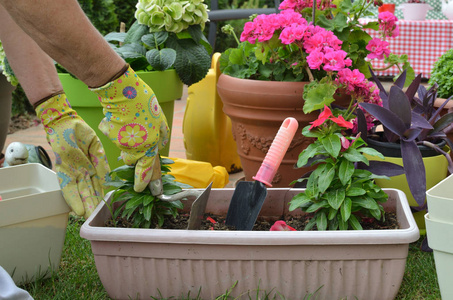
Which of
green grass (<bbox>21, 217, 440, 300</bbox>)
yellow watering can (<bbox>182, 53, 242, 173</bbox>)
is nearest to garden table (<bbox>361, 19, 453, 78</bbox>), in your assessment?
yellow watering can (<bbox>182, 53, 242, 173</bbox>)

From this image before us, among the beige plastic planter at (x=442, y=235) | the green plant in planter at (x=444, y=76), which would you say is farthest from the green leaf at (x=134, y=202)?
the green plant in planter at (x=444, y=76)

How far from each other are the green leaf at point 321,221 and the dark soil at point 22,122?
2.72m

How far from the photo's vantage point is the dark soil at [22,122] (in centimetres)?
366

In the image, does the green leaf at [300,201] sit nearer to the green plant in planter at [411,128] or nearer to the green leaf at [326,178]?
the green leaf at [326,178]

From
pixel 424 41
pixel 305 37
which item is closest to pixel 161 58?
pixel 305 37

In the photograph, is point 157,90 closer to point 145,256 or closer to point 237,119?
point 237,119

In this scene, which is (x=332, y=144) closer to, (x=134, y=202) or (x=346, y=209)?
(x=346, y=209)

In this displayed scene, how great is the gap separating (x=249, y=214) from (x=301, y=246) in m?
0.23

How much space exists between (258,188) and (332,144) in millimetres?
229

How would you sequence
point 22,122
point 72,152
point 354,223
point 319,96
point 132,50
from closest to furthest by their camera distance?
point 354,223, point 72,152, point 319,96, point 132,50, point 22,122

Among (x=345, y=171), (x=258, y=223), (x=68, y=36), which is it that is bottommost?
(x=258, y=223)

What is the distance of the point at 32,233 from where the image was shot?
1407 mm

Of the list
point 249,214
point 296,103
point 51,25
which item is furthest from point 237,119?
point 51,25

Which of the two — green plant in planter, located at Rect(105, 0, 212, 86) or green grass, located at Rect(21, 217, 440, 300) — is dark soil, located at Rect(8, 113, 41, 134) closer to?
green plant in planter, located at Rect(105, 0, 212, 86)
